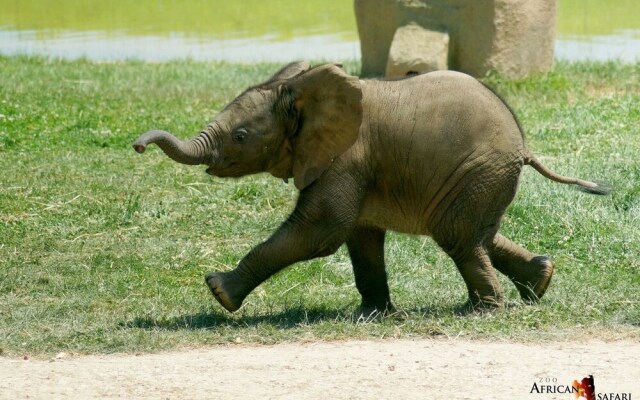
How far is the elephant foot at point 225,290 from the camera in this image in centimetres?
794

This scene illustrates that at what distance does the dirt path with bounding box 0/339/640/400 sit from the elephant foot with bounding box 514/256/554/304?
930mm

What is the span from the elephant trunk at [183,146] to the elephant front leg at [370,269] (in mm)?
1164

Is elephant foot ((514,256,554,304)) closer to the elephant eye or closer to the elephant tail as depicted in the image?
the elephant tail

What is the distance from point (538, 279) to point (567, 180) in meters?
0.70

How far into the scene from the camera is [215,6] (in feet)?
90.9

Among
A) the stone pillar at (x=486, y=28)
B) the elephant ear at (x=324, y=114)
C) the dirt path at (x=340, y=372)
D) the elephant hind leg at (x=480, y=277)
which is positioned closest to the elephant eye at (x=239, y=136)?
the elephant ear at (x=324, y=114)

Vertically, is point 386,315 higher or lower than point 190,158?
lower

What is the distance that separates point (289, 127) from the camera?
803cm

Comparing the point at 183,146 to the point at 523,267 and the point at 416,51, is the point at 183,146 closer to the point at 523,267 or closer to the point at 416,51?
Result: the point at 523,267

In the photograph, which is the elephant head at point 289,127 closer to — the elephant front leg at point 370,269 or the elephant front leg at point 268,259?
the elephant front leg at point 268,259

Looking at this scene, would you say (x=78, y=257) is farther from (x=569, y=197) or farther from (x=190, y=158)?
(x=569, y=197)

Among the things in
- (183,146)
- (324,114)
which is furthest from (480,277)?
(183,146)

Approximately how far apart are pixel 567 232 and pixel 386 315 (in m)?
2.34

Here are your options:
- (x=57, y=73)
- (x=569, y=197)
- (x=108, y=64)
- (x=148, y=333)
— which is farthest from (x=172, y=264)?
(x=108, y=64)
